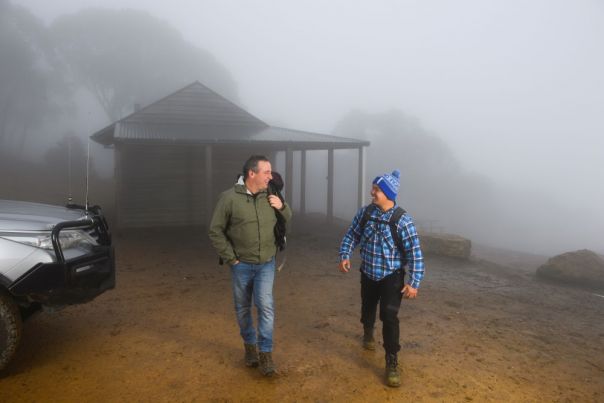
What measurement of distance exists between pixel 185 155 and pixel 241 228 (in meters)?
12.3

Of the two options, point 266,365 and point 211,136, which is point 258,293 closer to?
point 266,365

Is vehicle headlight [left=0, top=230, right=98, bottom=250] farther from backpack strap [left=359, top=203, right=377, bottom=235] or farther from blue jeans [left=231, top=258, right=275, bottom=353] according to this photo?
backpack strap [left=359, top=203, right=377, bottom=235]

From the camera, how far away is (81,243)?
3.77m

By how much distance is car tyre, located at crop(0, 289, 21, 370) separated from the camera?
3230 millimetres

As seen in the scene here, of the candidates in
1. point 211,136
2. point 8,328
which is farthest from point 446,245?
point 8,328

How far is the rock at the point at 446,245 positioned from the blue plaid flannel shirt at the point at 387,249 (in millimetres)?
7446

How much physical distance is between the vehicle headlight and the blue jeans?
1437mm

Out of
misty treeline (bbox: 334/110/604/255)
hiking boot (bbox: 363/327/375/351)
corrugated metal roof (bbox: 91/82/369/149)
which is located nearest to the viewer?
hiking boot (bbox: 363/327/375/351)

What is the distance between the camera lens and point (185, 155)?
14984 mm

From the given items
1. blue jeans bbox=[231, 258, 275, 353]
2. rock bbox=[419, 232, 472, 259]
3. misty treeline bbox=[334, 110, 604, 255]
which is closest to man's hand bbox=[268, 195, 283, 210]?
blue jeans bbox=[231, 258, 275, 353]

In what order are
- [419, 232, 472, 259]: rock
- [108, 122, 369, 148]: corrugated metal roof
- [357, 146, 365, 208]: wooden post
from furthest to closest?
[357, 146, 365, 208]: wooden post
[108, 122, 369, 148]: corrugated metal roof
[419, 232, 472, 259]: rock

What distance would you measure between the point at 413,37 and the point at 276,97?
3238 inches

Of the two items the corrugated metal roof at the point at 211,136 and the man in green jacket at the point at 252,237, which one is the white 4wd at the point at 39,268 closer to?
the man in green jacket at the point at 252,237

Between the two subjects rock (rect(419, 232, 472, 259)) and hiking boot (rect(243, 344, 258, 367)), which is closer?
hiking boot (rect(243, 344, 258, 367))
